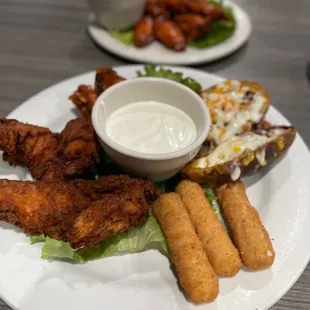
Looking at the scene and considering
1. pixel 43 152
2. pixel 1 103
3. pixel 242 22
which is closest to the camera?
pixel 43 152

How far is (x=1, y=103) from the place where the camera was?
105 inches

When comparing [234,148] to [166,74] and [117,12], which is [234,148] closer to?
[166,74]

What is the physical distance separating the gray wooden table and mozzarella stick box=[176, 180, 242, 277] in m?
1.01

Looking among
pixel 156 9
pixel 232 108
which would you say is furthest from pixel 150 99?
pixel 156 9

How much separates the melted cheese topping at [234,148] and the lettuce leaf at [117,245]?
1.31 feet

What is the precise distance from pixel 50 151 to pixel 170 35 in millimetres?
1533

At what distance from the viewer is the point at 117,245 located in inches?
67.1

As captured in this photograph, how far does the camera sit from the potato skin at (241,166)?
1.91 m

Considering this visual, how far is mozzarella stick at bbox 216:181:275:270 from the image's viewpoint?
157 cm

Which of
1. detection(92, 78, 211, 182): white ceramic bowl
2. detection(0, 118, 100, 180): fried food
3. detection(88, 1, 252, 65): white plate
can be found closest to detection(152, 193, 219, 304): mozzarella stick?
detection(92, 78, 211, 182): white ceramic bowl

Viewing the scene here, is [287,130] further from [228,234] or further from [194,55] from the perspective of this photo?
[194,55]

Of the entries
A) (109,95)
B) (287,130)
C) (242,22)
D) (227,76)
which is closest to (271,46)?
(242,22)

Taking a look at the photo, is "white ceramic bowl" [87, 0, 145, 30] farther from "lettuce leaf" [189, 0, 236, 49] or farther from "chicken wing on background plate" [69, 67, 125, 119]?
"chicken wing on background plate" [69, 67, 125, 119]

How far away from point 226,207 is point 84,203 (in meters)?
0.63
